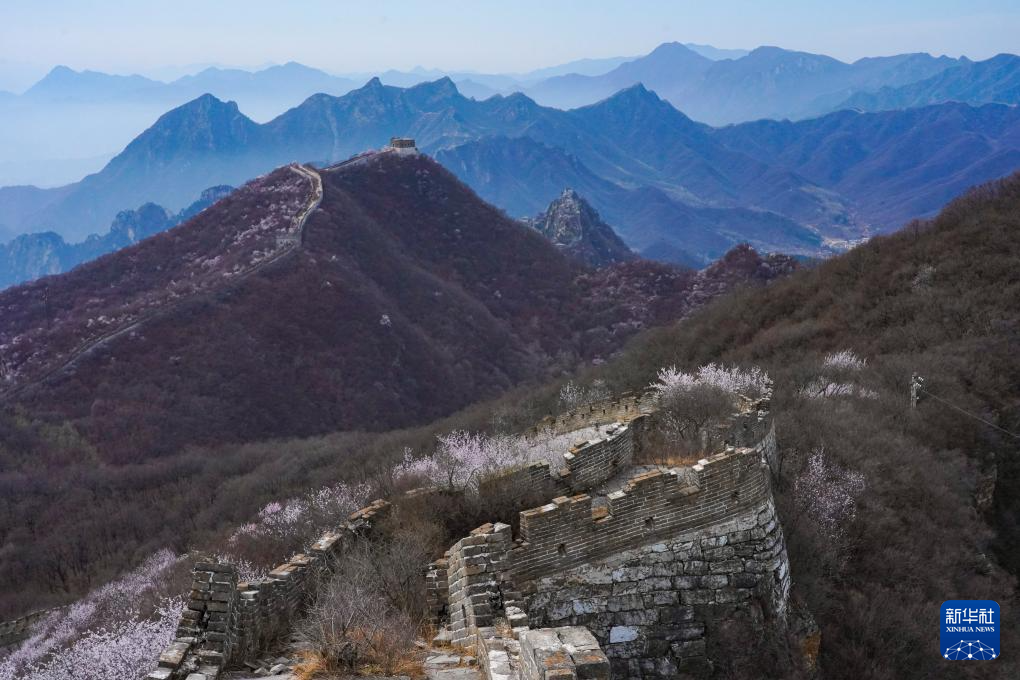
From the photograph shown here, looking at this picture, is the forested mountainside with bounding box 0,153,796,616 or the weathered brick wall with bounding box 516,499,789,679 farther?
the forested mountainside with bounding box 0,153,796,616

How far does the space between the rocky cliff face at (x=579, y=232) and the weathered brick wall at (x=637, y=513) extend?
499ft

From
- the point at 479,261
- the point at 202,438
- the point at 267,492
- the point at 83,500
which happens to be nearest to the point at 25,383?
the point at 202,438

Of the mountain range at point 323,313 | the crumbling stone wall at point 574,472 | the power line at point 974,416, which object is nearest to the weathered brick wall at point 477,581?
the crumbling stone wall at point 574,472

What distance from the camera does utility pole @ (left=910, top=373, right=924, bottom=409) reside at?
24.8 metres

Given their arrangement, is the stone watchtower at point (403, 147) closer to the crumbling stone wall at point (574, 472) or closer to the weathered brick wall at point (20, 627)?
the weathered brick wall at point (20, 627)

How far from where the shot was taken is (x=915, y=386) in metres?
25.1

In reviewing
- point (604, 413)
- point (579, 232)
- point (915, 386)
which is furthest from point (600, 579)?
point (579, 232)

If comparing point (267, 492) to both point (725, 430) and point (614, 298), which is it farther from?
point (614, 298)

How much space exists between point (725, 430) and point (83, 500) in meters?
48.9

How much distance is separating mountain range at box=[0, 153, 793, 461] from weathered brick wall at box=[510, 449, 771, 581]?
5890 cm

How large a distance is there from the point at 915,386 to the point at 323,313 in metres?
65.5

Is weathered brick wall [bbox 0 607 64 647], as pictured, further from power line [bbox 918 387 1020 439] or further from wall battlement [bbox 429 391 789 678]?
power line [bbox 918 387 1020 439]

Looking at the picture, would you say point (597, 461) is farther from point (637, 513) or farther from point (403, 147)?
point (403, 147)

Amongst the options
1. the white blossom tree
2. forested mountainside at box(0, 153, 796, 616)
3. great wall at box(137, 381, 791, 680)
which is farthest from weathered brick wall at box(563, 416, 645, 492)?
forested mountainside at box(0, 153, 796, 616)
